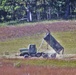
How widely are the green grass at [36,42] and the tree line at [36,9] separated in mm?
28919

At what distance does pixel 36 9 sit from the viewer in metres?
95.8

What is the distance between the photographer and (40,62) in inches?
1289

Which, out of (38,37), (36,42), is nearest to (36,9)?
(38,37)

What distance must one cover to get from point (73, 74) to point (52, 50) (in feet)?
80.6

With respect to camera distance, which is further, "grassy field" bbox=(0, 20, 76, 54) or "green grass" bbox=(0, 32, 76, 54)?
"grassy field" bbox=(0, 20, 76, 54)

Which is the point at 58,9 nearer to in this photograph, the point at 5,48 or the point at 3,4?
the point at 3,4

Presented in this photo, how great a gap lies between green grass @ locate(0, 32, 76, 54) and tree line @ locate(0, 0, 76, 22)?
28.9 meters

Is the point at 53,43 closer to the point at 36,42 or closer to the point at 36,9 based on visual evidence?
the point at 36,42

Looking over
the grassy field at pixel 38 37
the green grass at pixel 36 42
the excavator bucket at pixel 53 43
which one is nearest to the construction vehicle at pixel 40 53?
the excavator bucket at pixel 53 43

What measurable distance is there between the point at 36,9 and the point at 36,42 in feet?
126

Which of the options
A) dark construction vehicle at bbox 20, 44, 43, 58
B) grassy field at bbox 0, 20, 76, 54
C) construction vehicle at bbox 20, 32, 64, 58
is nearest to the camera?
construction vehicle at bbox 20, 32, 64, 58

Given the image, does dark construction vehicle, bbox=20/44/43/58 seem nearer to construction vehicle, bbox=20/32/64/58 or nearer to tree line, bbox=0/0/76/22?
construction vehicle, bbox=20/32/64/58

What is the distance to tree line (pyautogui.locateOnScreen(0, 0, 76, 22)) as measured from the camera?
304ft

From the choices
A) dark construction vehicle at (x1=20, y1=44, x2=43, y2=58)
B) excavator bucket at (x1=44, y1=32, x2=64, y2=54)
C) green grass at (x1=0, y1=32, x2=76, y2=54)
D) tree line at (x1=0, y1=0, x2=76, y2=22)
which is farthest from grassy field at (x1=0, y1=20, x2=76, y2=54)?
tree line at (x1=0, y1=0, x2=76, y2=22)
